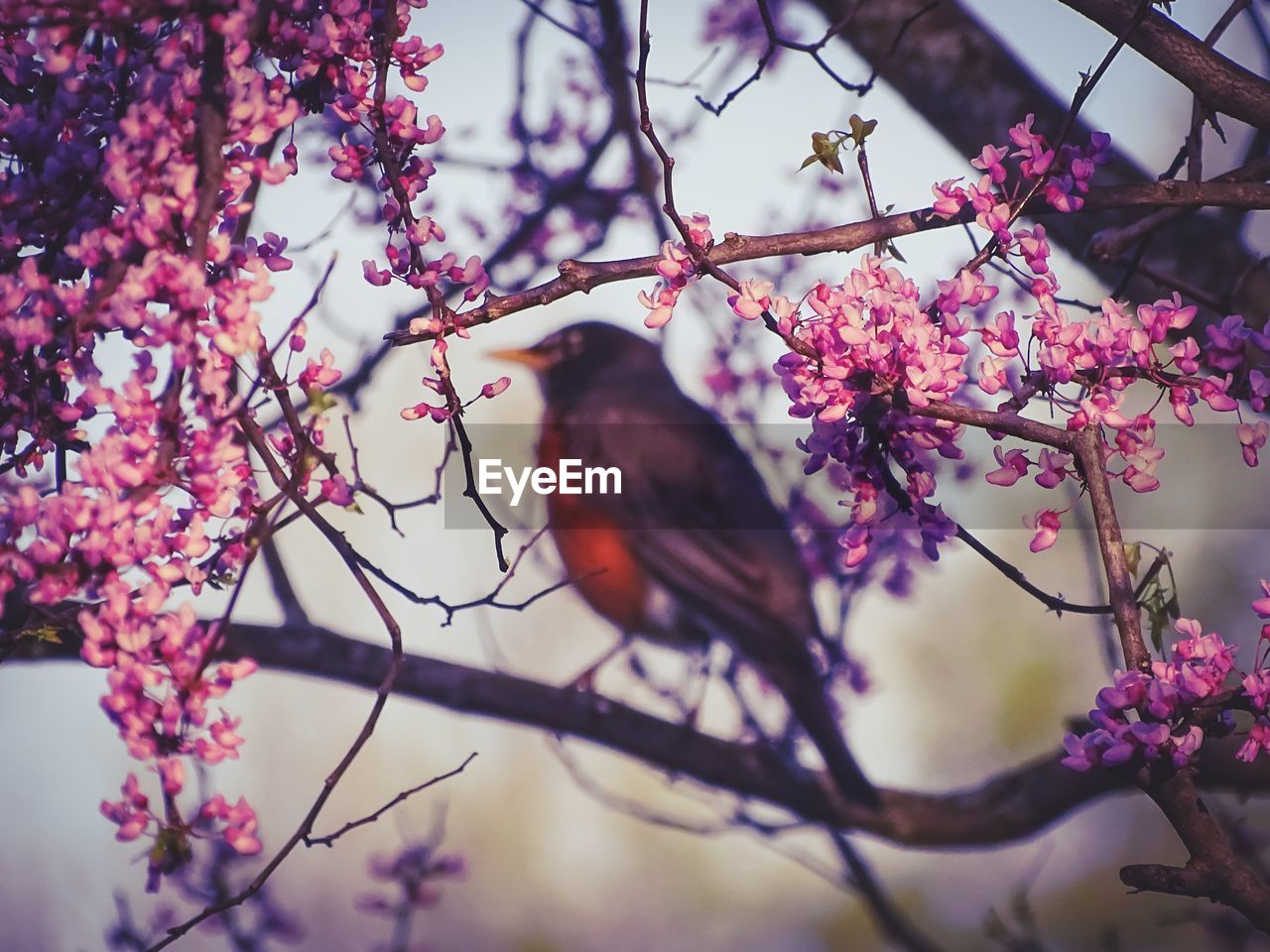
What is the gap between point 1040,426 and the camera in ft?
2.47

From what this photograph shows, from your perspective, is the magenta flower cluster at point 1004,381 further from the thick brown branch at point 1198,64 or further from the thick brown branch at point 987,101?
the thick brown branch at point 987,101

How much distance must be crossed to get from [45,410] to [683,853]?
3.86 feet

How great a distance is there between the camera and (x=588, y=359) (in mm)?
1757

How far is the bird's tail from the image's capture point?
158cm

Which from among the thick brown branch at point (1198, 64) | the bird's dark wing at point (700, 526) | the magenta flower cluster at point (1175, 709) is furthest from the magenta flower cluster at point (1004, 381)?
the bird's dark wing at point (700, 526)

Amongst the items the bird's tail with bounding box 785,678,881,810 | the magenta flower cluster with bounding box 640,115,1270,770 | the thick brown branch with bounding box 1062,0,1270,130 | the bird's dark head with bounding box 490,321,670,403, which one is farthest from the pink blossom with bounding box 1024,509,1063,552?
the bird's dark head with bounding box 490,321,670,403

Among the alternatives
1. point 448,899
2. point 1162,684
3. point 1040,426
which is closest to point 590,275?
point 1040,426

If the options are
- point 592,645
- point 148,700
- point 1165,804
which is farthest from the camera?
point 592,645

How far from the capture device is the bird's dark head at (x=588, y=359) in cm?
172

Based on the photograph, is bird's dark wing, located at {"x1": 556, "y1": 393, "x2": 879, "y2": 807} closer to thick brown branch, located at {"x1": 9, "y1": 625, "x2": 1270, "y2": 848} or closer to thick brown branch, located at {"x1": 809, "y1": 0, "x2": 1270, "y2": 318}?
thick brown branch, located at {"x1": 9, "y1": 625, "x2": 1270, "y2": 848}

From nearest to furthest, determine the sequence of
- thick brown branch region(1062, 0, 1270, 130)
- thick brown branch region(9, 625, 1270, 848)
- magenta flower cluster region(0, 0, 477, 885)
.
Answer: magenta flower cluster region(0, 0, 477, 885), thick brown branch region(1062, 0, 1270, 130), thick brown branch region(9, 625, 1270, 848)

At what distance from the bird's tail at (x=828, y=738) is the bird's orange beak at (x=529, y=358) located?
26.7 inches

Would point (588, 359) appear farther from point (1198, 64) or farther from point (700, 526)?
point (1198, 64)

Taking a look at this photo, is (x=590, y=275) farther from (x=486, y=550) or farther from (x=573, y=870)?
(x=573, y=870)
